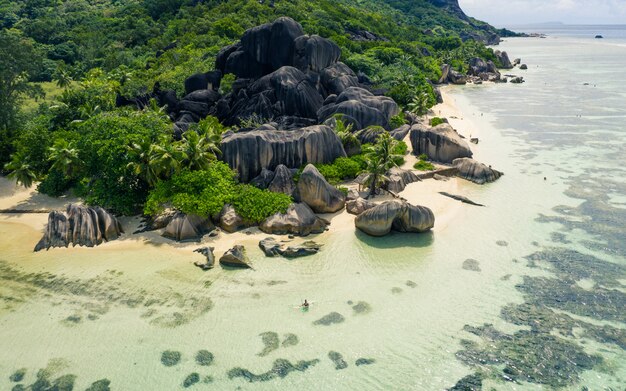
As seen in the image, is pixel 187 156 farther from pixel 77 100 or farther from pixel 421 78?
pixel 421 78

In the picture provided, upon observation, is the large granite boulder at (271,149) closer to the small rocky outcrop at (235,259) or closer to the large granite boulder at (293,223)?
Result: the large granite boulder at (293,223)

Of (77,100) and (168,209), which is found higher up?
(77,100)

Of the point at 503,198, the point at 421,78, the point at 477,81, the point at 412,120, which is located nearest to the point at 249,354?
the point at 503,198

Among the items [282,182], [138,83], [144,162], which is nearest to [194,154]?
[144,162]

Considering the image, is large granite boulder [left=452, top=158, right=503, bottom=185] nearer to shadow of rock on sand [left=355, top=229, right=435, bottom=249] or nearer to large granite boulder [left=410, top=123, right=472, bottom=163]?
large granite boulder [left=410, top=123, right=472, bottom=163]

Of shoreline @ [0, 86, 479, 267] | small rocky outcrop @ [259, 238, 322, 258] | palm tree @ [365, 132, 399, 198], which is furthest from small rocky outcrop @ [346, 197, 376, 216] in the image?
small rocky outcrop @ [259, 238, 322, 258]

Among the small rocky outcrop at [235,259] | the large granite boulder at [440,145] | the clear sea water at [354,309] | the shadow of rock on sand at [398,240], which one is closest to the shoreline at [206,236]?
the clear sea water at [354,309]

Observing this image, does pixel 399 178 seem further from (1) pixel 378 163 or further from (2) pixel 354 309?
(2) pixel 354 309
